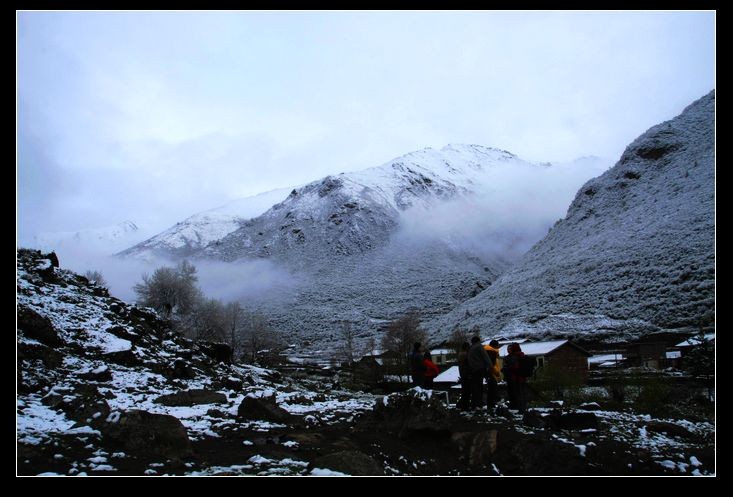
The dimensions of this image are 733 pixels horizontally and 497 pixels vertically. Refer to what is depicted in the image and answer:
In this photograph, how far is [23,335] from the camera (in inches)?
547

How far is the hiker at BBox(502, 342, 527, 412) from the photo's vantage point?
1150 cm

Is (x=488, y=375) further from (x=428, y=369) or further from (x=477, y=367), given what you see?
(x=428, y=369)

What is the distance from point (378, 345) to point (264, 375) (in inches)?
2811

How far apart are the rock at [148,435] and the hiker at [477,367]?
22.4ft

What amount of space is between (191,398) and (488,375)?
7.74 m

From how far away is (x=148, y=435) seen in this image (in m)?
7.49

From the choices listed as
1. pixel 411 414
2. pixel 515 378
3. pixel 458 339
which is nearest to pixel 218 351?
pixel 515 378

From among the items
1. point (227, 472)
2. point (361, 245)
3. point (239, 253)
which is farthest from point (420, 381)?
point (239, 253)

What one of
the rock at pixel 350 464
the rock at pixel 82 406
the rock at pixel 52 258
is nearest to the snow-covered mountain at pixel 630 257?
the rock at pixel 52 258

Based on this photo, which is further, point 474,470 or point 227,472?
point 474,470

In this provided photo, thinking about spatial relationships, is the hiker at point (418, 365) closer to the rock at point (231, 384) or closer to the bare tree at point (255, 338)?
the rock at point (231, 384)

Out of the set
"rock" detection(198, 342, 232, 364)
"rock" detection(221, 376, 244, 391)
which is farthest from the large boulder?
"rock" detection(198, 342, 232, 364)

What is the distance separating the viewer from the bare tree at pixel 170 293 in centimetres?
5516
